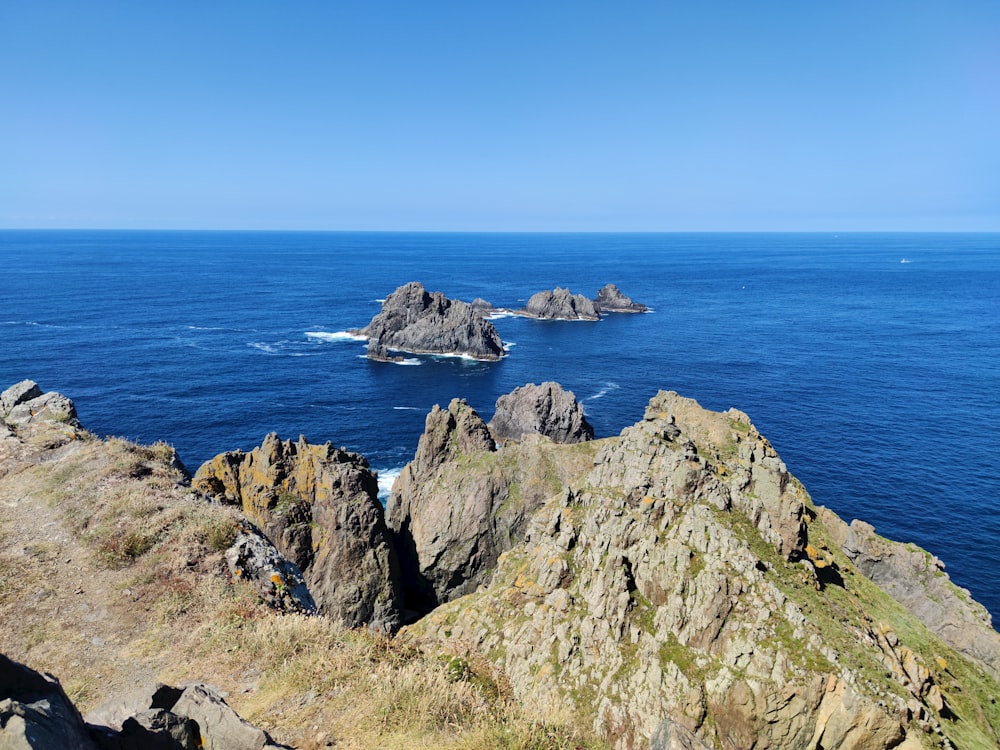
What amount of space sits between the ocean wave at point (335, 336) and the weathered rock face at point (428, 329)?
456 cm

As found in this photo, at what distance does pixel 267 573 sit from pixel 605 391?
9699 cm

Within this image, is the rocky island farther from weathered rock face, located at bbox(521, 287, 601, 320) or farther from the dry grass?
weathered rock face, located at bbox(521, 287, 601, 320)

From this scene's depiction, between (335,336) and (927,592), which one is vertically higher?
(335,336)

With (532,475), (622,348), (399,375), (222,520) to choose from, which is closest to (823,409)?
(622,348)

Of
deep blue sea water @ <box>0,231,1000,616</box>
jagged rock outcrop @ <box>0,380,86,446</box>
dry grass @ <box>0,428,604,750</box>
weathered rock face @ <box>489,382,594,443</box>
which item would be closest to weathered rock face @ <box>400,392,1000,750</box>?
dry grass @ <box>0,428,604,750</box>

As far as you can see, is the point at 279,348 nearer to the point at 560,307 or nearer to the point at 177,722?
the point at 560,307

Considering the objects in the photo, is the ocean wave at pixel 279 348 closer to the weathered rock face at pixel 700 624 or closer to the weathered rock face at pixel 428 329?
the weathered rock face at pixel 428 329

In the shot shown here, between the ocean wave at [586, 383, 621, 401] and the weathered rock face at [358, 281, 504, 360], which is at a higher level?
the weathered rock face at [358, 281, 504, 360]

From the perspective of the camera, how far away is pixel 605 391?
114 meters

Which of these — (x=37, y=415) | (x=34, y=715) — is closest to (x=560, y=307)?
(x=37, y=415)

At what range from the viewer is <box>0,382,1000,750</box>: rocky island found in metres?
14.4

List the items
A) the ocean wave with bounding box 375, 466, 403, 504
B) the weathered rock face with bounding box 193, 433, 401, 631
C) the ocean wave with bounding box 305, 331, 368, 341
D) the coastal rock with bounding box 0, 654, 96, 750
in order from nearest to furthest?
the coastal rock with bounding box 0, 654, 96, 750
the weathered rock face with bounding box 193, 433, 401, 631
the ocean wave with bounding box 375, 466, 403, 504
the ocean wave with bounding box 305, 331, 368, 341

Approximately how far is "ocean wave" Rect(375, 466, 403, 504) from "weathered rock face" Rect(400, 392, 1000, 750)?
35.9 m

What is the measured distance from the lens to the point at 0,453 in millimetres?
30594
